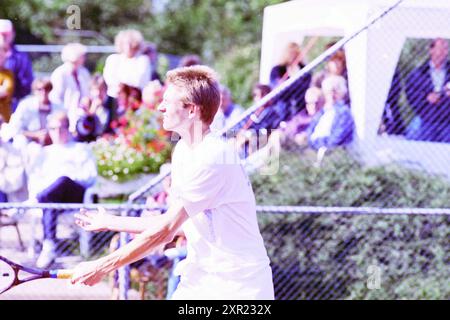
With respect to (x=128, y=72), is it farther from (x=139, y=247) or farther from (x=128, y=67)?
(x=139, y=247)

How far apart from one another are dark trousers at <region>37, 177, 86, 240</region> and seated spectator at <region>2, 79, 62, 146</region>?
270 mm

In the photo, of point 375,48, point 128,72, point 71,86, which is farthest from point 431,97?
point 71,86

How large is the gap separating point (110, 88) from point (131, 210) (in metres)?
1.02

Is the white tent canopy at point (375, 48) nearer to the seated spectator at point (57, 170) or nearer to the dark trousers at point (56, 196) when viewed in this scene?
the seated spectator at point (57, 170)

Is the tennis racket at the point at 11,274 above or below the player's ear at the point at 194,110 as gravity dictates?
below

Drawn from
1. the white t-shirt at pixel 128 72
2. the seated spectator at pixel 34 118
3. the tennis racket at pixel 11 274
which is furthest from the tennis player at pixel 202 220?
the white t-shirt at pixel 128 72

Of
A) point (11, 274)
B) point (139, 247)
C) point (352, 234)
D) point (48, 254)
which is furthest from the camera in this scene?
point (48, 254)

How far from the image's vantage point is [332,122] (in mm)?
6172

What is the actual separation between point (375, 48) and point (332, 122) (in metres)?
0.54

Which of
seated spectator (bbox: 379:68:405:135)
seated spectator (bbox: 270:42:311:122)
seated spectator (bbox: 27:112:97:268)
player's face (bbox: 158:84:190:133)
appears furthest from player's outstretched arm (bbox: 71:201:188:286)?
seated spectator (bbox: 379:68:405:135)

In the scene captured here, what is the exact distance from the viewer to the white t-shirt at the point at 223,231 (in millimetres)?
3760

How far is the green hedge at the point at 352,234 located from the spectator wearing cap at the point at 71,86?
1.20m
